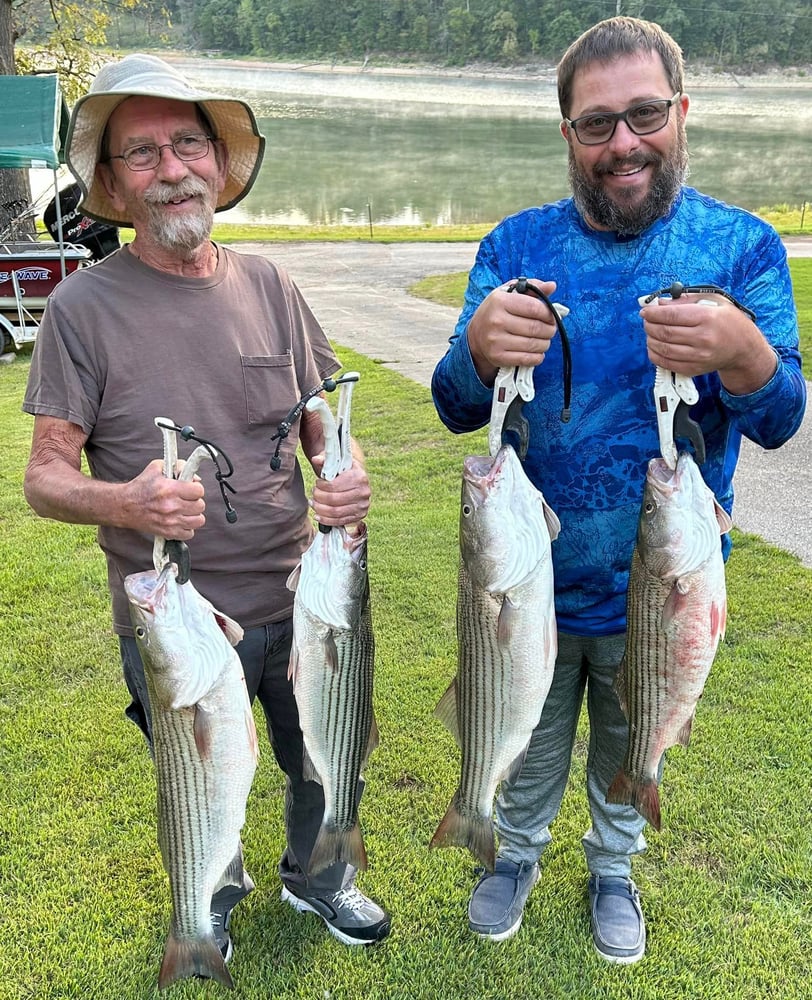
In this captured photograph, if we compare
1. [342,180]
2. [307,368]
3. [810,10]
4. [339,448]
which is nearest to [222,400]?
[307,368]

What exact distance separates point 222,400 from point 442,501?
4.37 metres

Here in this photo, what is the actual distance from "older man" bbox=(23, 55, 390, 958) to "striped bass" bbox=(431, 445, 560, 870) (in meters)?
0.36

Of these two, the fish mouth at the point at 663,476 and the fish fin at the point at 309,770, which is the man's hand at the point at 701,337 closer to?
the fish mouth at the point at 663,476

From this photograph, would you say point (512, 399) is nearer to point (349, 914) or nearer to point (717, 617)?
point (717, 617)

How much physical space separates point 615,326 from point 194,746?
66.7 inches

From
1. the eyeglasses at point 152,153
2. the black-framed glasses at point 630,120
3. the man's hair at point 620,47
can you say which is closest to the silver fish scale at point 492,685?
the black-framed glasses at point 630,120

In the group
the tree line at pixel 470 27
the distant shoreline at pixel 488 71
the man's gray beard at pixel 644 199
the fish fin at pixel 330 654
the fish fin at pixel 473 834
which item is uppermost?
the tree line at pixel 470 27

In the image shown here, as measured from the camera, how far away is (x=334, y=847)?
260cm

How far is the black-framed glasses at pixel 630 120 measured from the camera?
2236 mm

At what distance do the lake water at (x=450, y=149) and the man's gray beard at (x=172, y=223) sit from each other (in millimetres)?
22516

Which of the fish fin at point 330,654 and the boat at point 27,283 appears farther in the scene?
the boat at point 27,283

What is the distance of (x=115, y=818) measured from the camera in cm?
370

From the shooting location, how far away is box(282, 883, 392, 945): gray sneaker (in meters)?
3.11

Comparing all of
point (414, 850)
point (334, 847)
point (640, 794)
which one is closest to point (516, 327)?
point (640, 794)
